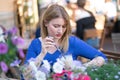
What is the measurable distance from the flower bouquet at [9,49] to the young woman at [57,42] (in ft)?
0.55

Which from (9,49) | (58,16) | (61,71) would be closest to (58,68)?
(61,71)

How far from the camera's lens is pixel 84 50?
7.63 ft

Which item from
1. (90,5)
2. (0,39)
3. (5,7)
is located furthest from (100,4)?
(0,39)

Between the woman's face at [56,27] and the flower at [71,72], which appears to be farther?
the woman's face at [56,27]

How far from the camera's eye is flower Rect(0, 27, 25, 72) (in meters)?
1.77

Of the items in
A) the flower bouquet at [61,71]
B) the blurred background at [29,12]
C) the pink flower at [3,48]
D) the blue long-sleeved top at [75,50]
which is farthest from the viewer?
the blurred background at [29,12]

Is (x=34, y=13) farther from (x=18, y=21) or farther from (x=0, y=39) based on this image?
(x=0, y=39)

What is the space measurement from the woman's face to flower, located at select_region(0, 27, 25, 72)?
0.32 metres

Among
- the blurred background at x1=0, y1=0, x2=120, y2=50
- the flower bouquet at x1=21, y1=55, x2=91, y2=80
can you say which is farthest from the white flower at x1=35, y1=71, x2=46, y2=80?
the blurred background at x1=0, y1=0, x2=120, y2=50

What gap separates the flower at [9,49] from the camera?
5.80 ft

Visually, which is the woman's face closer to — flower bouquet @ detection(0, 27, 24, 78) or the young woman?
the young woman

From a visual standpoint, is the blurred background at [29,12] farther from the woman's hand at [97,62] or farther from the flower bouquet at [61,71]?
the flower bouquet at [61,71]

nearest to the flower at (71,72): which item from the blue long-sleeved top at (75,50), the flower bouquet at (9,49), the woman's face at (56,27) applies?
the flower bouquet at (9,49)

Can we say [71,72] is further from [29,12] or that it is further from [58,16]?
[29,12]
